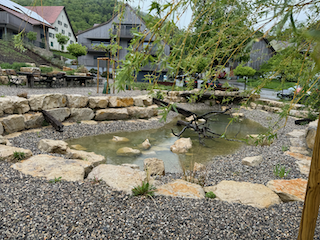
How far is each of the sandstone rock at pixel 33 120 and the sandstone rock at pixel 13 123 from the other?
16 centimetres

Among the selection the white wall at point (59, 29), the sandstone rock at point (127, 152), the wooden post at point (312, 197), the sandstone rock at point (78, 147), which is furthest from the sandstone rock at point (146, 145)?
the white wall at point (59, 29)

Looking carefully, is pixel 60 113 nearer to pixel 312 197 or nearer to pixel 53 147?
pixel 53 147

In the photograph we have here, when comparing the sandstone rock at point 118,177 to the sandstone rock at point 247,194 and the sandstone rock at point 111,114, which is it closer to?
the sandstone rock at point 247,194

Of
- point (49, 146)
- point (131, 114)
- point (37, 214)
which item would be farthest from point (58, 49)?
point (37, 214)

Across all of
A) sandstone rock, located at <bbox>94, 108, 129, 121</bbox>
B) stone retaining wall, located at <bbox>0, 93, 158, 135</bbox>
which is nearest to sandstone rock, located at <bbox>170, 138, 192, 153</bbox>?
stone retaining wall, located at <bbox>0, 93, 158, 135</bbox>

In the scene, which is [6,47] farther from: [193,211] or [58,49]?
[193,211]

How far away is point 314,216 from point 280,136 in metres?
5.83

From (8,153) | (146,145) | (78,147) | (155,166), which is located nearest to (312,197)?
(155,166)

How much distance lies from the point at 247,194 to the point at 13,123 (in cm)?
542

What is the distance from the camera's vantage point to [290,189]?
9.29 ft

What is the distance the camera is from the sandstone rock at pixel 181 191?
254 cm

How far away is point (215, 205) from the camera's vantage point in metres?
2.38

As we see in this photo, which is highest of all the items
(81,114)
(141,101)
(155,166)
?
(141,101)

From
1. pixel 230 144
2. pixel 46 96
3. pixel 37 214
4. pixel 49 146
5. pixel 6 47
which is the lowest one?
pixel 230 144
